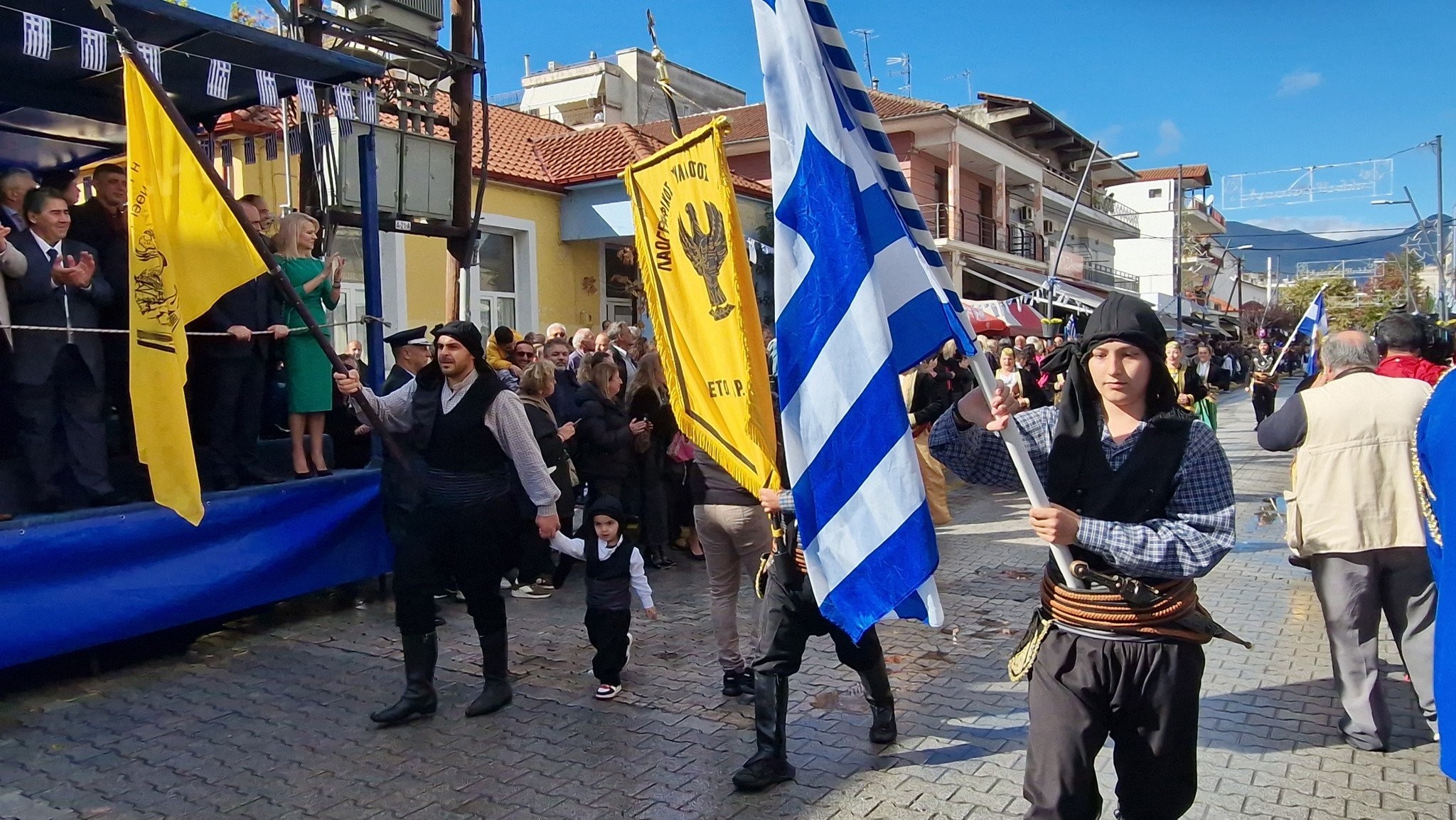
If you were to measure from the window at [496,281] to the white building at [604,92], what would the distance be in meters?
11.1

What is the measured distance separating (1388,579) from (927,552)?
295 cm

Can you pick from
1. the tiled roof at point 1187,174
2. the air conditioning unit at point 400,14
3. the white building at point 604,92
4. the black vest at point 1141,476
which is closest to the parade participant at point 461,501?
the black vest at point 1141,476

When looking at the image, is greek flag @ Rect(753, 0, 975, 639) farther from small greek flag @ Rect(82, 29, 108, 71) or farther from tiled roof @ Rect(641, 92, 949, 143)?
tiled roof @ Rect(641, 92, 949, 143)

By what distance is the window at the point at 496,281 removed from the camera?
17.7 meters

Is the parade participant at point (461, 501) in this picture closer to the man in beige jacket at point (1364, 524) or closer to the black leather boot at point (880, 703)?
the black leather boot at point (880, 703)

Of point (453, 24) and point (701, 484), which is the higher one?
point (453, 24)

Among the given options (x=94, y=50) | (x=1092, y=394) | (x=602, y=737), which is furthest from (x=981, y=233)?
(x=1092, y=394)

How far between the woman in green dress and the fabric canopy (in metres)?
1.02

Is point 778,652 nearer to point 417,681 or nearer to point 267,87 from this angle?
point 417,681

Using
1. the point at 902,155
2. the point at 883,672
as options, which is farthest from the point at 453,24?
the point at 902,155

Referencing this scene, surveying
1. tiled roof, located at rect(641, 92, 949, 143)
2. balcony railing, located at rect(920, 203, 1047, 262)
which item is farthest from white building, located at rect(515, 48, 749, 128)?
balcony railing, located at rect(920, 203, 1047, 262)

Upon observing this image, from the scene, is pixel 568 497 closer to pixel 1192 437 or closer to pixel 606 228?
pixel 1192 437

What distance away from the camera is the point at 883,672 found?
4.50 m

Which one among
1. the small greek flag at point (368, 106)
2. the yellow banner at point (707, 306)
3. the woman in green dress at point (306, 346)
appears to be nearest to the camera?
the yellow banner at point (707, 306)
